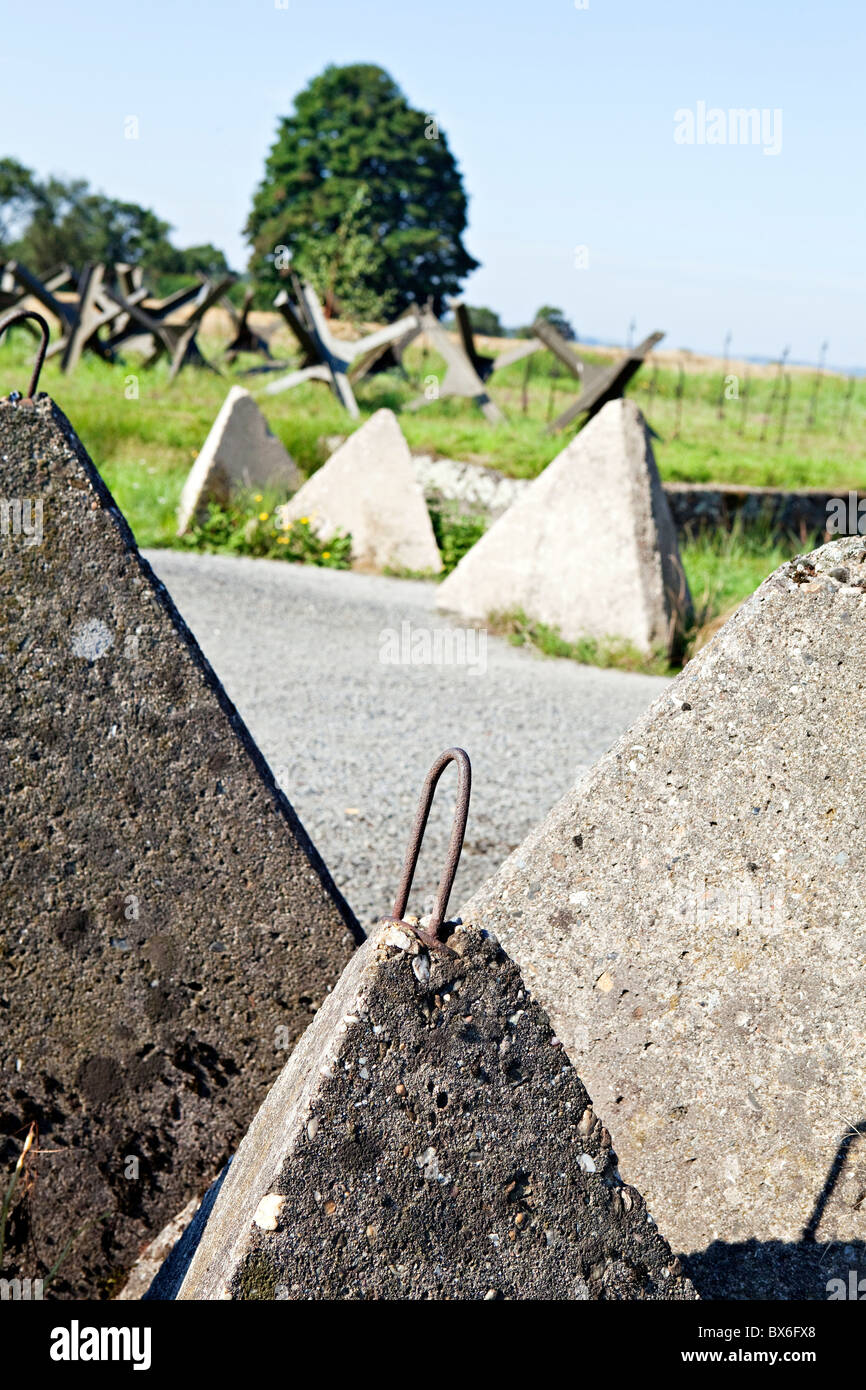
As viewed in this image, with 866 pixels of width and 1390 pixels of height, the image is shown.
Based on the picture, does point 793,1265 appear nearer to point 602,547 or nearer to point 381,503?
point 602,547

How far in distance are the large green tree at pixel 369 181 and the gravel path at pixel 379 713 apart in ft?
128

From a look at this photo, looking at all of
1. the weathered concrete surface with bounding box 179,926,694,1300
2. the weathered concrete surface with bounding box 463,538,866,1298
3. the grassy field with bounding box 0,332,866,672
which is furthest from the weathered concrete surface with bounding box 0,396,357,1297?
the grassy field with bounding box 0,332,866,672

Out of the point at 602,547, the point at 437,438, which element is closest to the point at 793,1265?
the point at 602,547

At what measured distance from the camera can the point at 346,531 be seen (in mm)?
9227

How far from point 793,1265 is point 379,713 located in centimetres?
392

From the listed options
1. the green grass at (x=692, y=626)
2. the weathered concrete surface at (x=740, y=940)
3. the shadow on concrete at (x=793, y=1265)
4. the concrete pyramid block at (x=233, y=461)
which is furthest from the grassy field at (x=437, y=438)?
the shadow on concrete at (x=793, y=1265)

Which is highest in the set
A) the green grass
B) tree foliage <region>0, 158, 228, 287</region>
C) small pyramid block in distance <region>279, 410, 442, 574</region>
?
tree foliage <region>0, 158, 228, 287</region>

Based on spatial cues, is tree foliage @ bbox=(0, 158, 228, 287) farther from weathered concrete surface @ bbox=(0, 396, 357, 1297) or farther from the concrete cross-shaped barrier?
weathered concrete surface @ bbox=(0, 396, 357, 1297)

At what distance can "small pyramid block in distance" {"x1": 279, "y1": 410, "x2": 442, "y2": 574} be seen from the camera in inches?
359

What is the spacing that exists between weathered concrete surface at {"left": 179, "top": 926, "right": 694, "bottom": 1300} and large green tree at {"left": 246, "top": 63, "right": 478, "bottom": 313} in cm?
4536

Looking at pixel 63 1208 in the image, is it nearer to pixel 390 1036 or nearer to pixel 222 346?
pixel 390 1036

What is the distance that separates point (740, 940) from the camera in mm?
1850

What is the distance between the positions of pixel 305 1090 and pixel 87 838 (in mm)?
781
